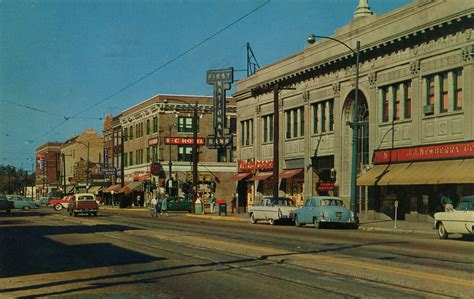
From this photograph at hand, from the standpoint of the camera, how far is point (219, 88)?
60531 millimetres

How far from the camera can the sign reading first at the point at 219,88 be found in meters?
59.5

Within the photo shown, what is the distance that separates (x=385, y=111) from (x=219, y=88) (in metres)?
24.4

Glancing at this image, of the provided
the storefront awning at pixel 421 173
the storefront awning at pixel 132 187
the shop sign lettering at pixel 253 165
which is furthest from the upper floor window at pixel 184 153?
the storefront awning at pixel 421 173

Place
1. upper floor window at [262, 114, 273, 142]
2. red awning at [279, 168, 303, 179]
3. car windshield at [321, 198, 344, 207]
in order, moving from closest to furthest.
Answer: car windshield at [321, 198, 344, 207]
red awning at [279, 168, 303, 179]
upper floor window at [262, 114, 273, 142]

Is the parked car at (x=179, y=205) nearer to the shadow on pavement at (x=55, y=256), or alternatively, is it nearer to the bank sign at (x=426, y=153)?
the bank sign at (x=426, y=153)

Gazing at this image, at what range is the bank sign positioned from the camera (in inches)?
1251

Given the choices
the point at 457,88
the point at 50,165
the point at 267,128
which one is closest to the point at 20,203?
the point at 267,128

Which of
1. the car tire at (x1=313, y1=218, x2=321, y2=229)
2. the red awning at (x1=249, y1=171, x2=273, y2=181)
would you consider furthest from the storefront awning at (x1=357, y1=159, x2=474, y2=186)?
the red awning at (x1=249, y1=171, x2=273, y2=181)

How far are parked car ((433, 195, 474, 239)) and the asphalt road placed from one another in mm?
973

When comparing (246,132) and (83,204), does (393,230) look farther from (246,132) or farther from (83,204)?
(246,132)

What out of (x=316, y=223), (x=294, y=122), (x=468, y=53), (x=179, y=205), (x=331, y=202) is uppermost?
(x=468, y=53)

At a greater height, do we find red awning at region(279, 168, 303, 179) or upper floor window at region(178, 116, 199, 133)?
upper floor window at region(178, 116, 199, 133)

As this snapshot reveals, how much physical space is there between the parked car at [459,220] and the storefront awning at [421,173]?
6386 mm

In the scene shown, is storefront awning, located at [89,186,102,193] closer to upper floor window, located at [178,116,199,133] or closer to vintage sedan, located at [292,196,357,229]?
upper floor window, located at [178,116,199,133]
